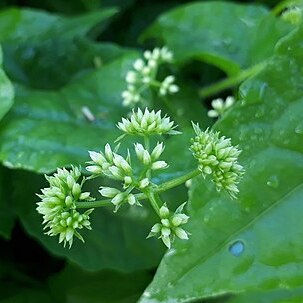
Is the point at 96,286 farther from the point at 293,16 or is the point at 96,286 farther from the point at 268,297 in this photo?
the point at 293,16

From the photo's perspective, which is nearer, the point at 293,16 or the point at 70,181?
the point at 70,181

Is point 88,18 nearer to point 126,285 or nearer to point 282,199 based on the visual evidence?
point 126,285

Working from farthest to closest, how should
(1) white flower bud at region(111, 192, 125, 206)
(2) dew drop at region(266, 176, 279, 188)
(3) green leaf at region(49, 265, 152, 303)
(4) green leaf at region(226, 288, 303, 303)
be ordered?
(3) green leaf at region(49, 265, 152, 303) < (4) green leaf at region(226, 288, 303, 303) < (2) dew drop at region(266, 176, 279, 188) < (1) white flower bud at region(111, 192, 125, 206)

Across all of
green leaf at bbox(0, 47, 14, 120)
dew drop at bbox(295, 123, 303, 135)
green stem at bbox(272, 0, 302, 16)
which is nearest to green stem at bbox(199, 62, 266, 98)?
green stem at bbox(272, 0, 302, 16)

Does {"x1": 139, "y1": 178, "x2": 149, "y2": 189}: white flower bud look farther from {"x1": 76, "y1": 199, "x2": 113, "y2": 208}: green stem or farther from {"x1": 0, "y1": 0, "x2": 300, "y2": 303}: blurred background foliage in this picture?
{"x1": 0, "y1": 0, "x2": 300, "y2": 303}: blurred background foliage

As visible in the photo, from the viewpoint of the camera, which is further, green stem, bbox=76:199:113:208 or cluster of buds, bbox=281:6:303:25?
cluster of buds, bbox=281:6:303:25

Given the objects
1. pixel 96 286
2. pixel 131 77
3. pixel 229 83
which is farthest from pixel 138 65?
pixel 96 286
